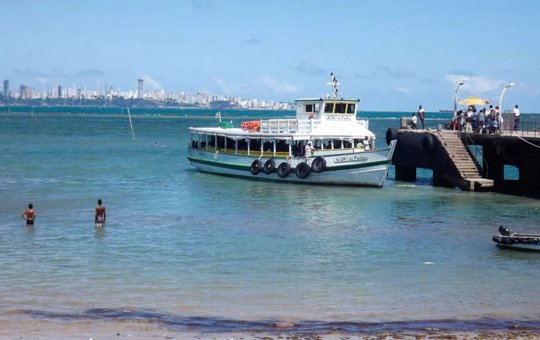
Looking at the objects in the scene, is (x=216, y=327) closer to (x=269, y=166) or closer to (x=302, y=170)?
(x=302, y=170)

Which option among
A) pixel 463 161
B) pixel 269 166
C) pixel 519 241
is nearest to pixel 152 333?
pixel 519 241

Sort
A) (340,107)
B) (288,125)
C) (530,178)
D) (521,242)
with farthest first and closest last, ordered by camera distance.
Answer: (340,107), (288,125), (530,178), (521,242)

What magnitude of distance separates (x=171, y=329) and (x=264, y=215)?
18.1 metres

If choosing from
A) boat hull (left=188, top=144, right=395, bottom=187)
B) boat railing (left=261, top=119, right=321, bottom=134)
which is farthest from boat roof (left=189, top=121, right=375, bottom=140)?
boat hull (left=188, top=144, right=395, bottom=187)

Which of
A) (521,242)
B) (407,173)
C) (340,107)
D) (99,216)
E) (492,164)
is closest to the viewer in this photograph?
(521,242)

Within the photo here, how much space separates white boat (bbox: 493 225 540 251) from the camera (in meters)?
26.8

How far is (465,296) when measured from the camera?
2130 cm

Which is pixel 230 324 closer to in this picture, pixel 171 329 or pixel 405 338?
pixel 171 329

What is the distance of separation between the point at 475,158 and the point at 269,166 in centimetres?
1112

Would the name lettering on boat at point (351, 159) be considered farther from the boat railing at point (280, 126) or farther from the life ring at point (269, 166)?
the life ring at point (269, 166)

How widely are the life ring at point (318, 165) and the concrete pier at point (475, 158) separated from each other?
220 inches

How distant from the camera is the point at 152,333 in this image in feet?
56.7

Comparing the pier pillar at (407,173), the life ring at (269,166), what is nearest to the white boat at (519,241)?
the life ring at (269,166)

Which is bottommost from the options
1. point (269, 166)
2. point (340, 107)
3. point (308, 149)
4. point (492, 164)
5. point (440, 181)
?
point (440, 181)
